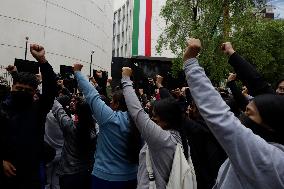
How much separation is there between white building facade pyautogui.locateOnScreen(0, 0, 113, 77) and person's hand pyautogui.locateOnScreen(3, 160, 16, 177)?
900 inches

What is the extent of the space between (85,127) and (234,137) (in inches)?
123

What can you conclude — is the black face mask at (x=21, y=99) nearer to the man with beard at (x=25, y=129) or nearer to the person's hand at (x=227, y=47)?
the man with beard at (x=25, y=129)

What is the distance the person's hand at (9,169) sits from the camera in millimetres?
3805

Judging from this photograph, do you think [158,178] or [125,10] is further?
[125,10]

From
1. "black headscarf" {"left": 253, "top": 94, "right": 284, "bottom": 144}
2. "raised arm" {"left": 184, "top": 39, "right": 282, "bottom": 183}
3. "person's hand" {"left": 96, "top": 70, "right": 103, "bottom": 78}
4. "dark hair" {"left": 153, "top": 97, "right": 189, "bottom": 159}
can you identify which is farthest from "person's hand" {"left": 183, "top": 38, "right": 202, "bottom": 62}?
"person's hand" {"left": 96, "top": 70, "right": 103, "bottom": 78}

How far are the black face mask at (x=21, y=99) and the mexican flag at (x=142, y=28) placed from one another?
46.4 m

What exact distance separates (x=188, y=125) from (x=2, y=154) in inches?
65.6

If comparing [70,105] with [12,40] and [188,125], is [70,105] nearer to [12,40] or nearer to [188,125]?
[188,125]

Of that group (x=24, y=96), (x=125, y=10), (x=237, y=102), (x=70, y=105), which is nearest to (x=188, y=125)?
(x=237, y=102)

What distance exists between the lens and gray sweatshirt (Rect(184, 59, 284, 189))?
6.73ft

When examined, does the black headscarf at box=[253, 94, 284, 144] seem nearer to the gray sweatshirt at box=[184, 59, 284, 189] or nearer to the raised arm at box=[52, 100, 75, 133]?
the gray sweatshirt at box=[184, 59, 284, 189]

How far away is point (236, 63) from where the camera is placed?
11.1 feet

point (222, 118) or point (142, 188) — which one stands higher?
point (222, 118)

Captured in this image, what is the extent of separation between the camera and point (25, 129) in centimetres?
388
